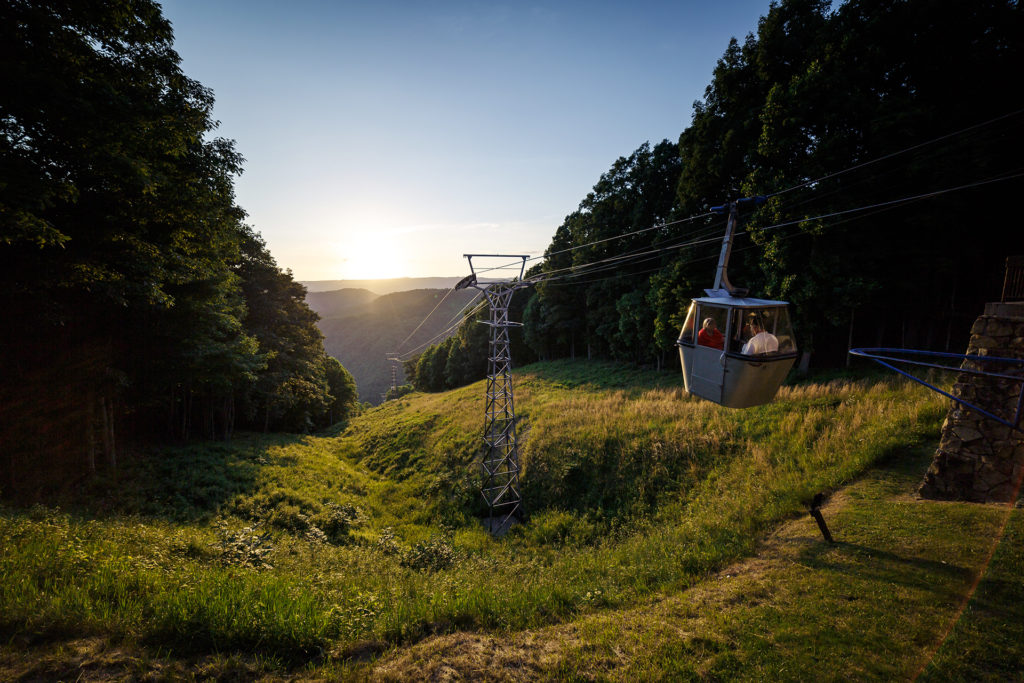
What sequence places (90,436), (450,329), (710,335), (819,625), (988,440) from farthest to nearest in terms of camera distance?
(450,329) → (90,436) → (988,440) → (710,335) → (819,625)

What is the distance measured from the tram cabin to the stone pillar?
5.50m

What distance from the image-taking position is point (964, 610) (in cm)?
558

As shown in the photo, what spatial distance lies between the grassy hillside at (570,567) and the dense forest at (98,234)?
333 centimetres

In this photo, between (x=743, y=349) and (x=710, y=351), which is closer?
(x=743, y=349)

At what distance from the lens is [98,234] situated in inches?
440

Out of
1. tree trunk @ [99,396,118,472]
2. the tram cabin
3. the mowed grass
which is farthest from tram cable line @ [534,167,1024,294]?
tree trunk @ [99,396,118,472]

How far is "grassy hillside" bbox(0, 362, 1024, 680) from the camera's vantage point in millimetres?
5078

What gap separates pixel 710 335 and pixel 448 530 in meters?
12.3

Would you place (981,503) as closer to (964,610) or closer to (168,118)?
(964,610)

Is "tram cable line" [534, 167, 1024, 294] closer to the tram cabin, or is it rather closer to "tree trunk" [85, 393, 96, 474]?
the tram cabin

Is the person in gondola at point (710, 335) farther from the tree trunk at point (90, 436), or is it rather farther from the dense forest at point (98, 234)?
the tree trunk at point (90, 436)

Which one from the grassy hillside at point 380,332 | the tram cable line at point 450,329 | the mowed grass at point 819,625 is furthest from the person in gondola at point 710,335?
the grassy hillside at point 380,332

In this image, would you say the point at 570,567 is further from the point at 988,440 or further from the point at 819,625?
the point at 988,440

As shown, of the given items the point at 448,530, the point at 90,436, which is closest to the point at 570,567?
the point at 448,530
